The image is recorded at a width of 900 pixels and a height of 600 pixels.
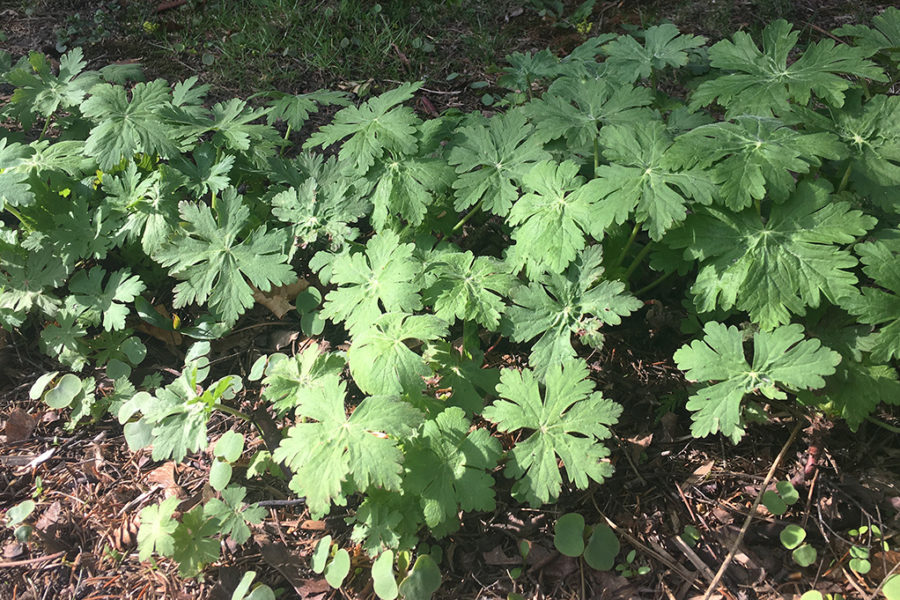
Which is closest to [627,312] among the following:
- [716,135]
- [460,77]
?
[716,135]

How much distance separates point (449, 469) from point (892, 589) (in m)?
1.24

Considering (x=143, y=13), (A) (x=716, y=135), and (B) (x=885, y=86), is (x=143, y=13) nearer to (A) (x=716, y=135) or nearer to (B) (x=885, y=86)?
(A) (x=716, y=135)

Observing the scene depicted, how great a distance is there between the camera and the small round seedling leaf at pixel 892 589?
173 centimetres

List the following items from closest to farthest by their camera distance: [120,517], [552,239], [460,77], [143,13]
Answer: [552,239] < [120,517] < [460,77] < [143,13]

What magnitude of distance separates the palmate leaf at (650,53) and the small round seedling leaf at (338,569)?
1.95 metres

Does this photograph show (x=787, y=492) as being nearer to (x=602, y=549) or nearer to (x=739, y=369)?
(x=739, y=369)

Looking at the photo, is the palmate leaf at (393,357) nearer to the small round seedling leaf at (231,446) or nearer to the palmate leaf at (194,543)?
the small round seedling leaf at (231,446)

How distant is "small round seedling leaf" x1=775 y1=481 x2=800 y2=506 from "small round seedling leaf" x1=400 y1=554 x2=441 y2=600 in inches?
43.3

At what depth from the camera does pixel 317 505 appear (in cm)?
177

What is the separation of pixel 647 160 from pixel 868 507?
1292 mm

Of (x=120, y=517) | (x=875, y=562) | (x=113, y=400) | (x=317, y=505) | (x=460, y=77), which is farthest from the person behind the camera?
(x=460, y=77)

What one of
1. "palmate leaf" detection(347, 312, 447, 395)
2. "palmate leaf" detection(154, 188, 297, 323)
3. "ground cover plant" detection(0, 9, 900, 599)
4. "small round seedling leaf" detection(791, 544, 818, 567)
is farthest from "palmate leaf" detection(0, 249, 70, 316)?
"small round seedling leaf" detection(791, 544, 818, 567)

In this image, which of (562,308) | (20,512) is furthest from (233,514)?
(562,308)

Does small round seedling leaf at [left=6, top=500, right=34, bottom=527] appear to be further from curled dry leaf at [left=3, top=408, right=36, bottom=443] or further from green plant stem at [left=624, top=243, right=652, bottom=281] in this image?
green plant stem at [left=624, top=243, right=652, bottom=281]
